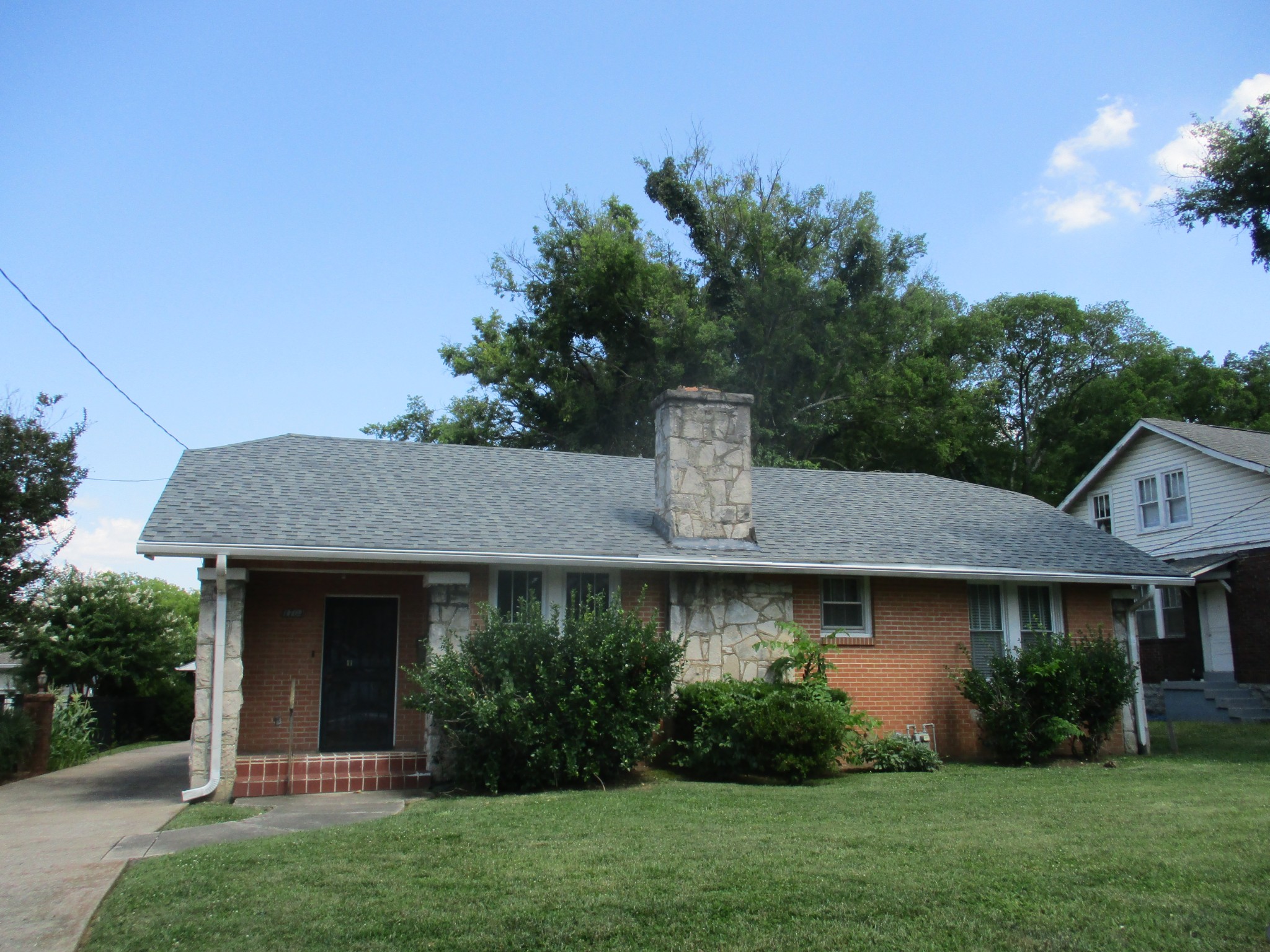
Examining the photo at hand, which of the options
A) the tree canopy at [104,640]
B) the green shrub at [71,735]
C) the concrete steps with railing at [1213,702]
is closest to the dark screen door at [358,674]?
the green shrub at [71,735]

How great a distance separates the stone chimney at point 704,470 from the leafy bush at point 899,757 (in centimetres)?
290

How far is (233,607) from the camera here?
10.8 metres

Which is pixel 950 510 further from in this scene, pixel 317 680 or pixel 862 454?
pixel 862 454

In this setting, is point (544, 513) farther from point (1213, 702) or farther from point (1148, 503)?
point (1148, 503)

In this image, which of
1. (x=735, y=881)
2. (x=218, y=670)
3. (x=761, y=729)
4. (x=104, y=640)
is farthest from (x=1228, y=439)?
(x=104, y=640)

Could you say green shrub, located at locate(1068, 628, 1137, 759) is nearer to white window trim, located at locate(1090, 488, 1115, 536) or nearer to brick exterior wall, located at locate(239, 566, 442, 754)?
brick exterior wall, located at locate(239, 566, 442, 754)

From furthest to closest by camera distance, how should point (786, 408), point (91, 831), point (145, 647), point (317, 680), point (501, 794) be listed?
1. point (786, 408)
2. point (145, 647)
3. point (317, 680)
4. point (501, 794)
5. point (91, 831)

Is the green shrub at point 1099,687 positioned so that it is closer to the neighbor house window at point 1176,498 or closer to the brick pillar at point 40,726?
the neighbor house window at point 1176,498

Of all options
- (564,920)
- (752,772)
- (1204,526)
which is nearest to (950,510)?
(752,772)

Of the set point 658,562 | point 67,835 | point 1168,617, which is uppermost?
point 658,562

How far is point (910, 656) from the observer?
13109mm

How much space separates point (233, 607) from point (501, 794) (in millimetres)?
3507

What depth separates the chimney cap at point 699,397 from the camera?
1320 centimetres

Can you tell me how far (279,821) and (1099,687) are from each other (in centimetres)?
968
